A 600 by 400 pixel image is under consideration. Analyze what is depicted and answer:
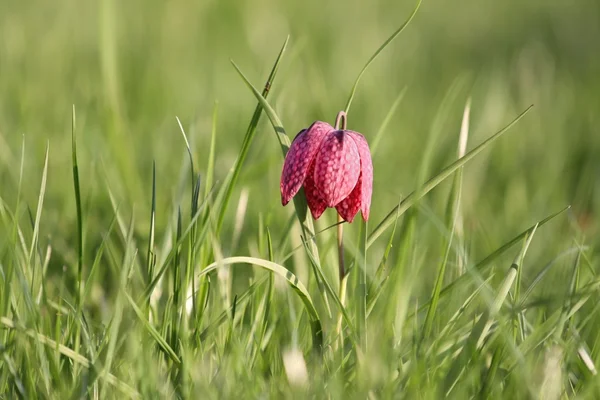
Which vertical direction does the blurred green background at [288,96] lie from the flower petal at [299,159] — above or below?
below

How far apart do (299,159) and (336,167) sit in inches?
1.9

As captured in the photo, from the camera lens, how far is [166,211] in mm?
1886

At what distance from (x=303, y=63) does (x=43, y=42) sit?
3.04 ft

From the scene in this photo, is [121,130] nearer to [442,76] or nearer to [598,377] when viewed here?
[598,377]

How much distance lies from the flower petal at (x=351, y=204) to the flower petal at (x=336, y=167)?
1.8 inches

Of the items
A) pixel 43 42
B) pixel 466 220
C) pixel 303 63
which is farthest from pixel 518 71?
pixel 43 42

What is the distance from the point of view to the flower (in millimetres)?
1088

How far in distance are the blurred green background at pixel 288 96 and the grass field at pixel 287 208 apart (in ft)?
0.04

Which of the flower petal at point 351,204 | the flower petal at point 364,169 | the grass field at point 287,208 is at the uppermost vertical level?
the flower petal at point 364,169

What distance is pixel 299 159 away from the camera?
3.59 feet

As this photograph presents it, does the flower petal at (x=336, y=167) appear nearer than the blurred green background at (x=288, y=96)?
Yes

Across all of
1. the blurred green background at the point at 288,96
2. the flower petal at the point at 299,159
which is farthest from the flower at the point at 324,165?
the blurred green background at the point at 288,96

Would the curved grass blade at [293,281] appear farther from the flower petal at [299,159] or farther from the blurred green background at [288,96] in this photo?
the blurred green background at [288,96]

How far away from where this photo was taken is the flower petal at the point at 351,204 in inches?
45.3
